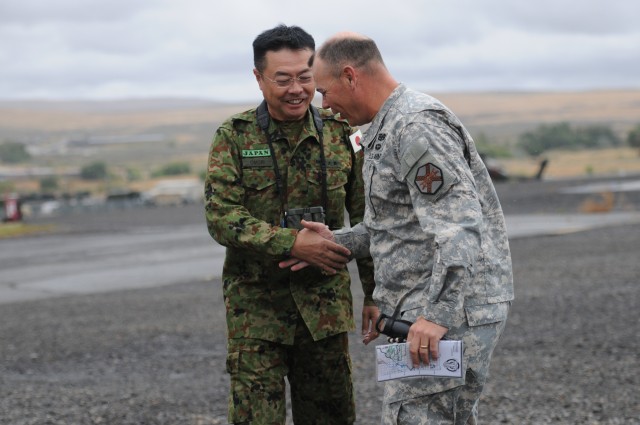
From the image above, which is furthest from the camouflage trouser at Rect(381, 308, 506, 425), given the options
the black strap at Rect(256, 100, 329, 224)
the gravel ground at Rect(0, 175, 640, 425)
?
the gravel ground at Rect(0, 175, 640, 425)

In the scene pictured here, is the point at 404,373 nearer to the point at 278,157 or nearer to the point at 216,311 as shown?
the point at 278,157

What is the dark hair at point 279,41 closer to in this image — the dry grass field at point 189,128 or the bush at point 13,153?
the dry grass field at point 189,128

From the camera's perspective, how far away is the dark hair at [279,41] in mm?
4681

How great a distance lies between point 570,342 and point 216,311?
173 inches

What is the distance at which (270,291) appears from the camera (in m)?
4.85

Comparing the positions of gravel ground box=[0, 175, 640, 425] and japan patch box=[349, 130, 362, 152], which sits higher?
japan patch box=[349, 130, 362, 152]

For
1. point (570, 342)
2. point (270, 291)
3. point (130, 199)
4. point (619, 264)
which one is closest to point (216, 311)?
point (570, 342)

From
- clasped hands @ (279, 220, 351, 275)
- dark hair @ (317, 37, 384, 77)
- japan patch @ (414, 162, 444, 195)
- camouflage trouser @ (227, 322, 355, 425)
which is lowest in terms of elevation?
camouflage trouser @ (227, 322, 355, 425)

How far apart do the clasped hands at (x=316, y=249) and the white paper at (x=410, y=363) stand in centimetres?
72

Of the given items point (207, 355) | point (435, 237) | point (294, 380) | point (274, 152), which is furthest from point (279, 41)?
point (207, 355)

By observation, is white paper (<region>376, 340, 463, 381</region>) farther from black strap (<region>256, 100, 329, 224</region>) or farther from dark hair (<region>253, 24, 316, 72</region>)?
dark hair (<region>253, 24, 316, 72</region>)

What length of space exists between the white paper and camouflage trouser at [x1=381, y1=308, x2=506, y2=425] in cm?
8

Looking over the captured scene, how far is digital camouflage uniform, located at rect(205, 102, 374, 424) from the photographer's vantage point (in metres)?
4.70

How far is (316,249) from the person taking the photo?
4.60m
